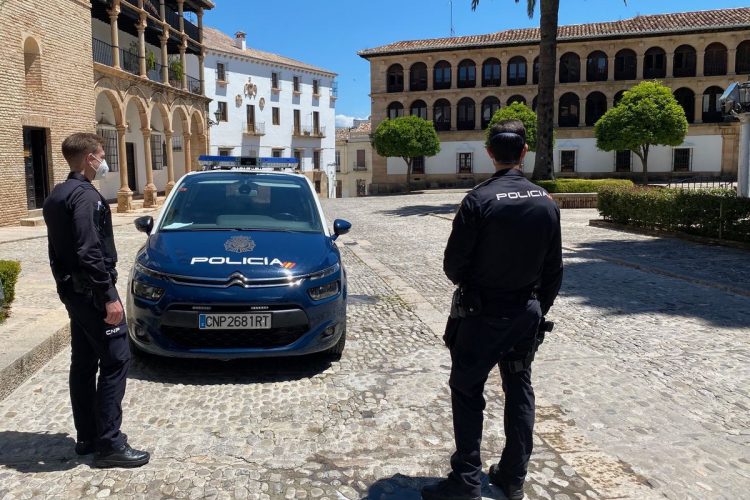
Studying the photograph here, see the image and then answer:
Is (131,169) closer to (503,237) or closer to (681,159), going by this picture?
(503,237)

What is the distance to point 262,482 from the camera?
10.8ft

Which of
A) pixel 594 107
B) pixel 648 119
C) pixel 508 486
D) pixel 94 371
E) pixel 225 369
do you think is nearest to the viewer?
pixel 508 486

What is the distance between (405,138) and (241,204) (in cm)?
3856

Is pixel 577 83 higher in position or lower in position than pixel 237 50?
lower

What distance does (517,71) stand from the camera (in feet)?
168

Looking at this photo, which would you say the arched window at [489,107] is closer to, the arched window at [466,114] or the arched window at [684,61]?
the arched window at [466,114]

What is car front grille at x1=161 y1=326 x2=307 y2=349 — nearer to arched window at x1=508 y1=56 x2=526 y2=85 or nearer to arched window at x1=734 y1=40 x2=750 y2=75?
arched window at x1=508 y1=56 x2=526 y2=85

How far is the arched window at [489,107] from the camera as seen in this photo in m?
52.0

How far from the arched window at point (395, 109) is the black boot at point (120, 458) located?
52.1 meters

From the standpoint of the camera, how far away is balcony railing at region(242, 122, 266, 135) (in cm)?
5134

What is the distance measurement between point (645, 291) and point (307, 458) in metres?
6.27

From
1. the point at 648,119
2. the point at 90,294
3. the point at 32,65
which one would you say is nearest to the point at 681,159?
the point at 648,119

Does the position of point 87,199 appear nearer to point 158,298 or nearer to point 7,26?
point 158,298

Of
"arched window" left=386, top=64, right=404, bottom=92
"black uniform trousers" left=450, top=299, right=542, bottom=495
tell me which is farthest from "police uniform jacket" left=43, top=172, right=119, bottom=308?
"arched window" left=386, top=64, right=404, bottom=92
